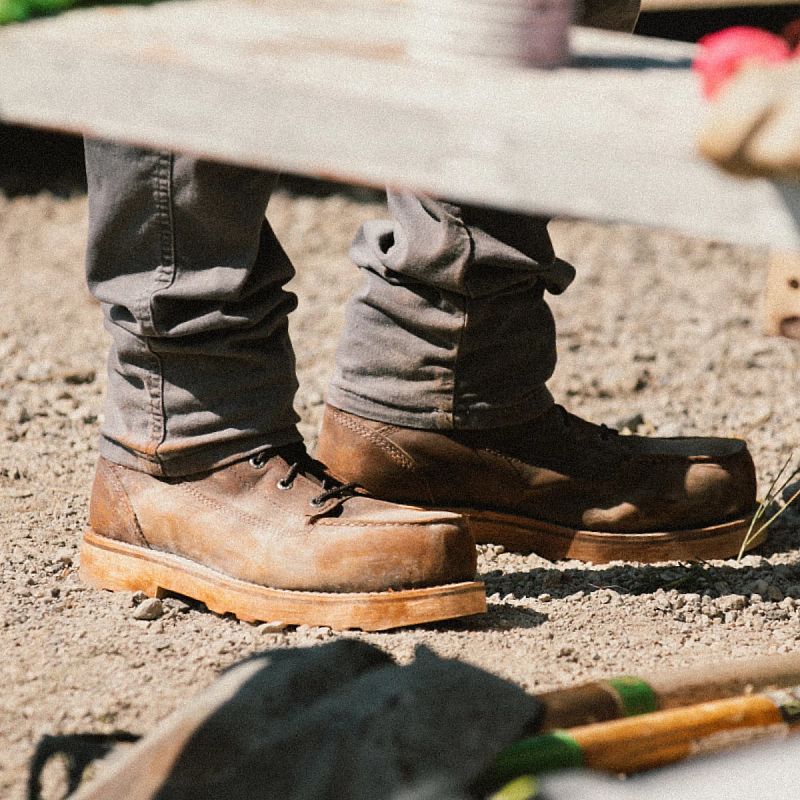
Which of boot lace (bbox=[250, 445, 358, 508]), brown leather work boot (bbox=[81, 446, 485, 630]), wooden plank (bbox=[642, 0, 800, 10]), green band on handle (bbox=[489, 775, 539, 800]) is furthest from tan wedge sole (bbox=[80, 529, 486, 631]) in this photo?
wooden plank (bbox=[642, 0, 800, 10])

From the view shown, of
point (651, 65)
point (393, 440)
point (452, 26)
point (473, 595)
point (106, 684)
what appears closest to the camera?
point (452, 26)

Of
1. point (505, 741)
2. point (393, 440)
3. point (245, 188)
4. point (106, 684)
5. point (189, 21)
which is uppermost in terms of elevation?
point (189, 21)

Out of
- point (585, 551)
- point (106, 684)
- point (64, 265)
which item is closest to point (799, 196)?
point (106, 684)

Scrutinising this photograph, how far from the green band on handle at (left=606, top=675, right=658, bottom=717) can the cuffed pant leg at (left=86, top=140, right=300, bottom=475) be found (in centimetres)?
74

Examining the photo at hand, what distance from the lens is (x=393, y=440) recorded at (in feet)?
7.02

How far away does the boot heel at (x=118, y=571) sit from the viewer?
201 cm

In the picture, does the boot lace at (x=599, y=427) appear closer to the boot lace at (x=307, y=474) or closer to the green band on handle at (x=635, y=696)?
the boot lace at (x=307, y=474)

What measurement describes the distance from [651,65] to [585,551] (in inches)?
44.3

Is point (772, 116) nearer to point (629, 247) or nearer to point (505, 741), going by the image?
point (505, 741)

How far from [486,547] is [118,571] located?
2.03 ft

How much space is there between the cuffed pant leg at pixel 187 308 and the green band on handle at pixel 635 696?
2.44 feet

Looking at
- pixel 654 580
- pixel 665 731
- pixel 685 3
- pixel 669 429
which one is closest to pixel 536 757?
pixel 665 731

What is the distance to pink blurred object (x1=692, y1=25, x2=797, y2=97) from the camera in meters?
1.04

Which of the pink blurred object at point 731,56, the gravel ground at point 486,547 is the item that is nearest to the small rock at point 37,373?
the gravel ground at point 486,547
